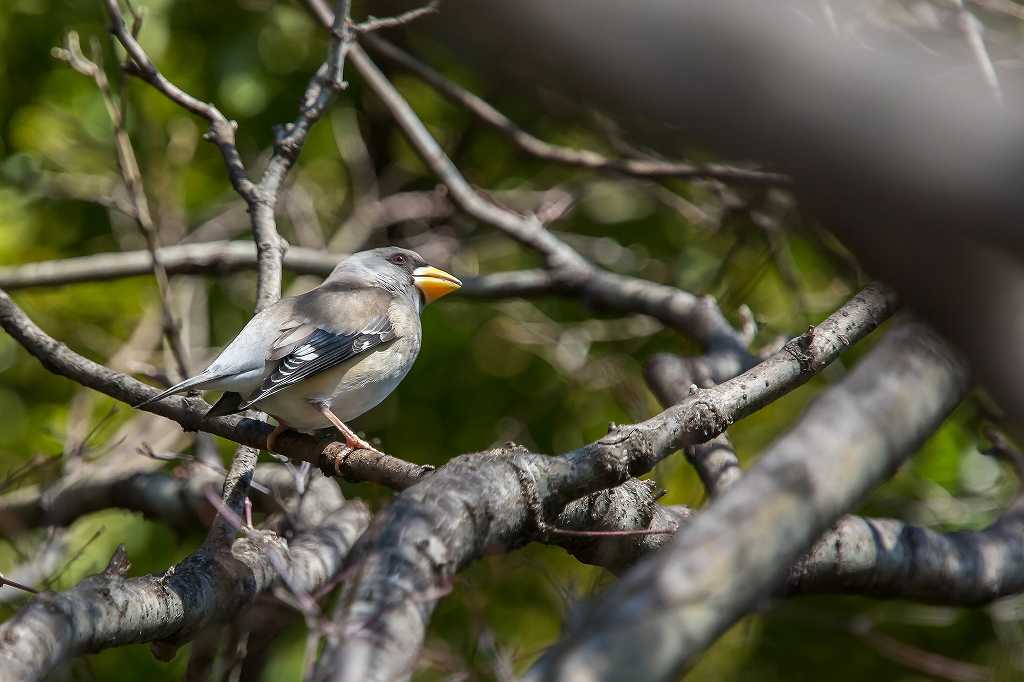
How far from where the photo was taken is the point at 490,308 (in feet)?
24.0

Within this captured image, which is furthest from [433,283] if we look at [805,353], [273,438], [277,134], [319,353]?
[805,353]

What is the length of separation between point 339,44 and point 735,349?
2.41 m

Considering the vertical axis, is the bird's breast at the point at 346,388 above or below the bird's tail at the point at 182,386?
below

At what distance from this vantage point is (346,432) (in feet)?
15.7

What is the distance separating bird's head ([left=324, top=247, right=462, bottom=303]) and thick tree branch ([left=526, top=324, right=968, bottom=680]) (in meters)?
4.46

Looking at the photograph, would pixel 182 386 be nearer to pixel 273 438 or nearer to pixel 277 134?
pixel 273 438

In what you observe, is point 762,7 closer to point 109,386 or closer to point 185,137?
point 109,386

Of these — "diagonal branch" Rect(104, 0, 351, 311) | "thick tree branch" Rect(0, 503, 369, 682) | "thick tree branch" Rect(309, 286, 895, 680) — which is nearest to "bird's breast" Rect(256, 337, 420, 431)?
"diagonal branch" Rect(104, 0, 351, 311)

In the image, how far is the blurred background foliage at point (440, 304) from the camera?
231 inches

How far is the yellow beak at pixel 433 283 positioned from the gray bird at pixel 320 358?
1.08 ft

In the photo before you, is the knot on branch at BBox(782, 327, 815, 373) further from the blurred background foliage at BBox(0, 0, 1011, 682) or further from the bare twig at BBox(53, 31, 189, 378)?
the bare twig at BBox(53, 31, 189, 378)

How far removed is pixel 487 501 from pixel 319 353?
250cm

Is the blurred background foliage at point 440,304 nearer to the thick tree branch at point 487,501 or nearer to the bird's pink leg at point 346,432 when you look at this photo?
the bird's pink leg at point 346,432

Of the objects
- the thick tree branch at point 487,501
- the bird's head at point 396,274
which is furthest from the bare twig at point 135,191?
the thick tree branch at point 487,501
